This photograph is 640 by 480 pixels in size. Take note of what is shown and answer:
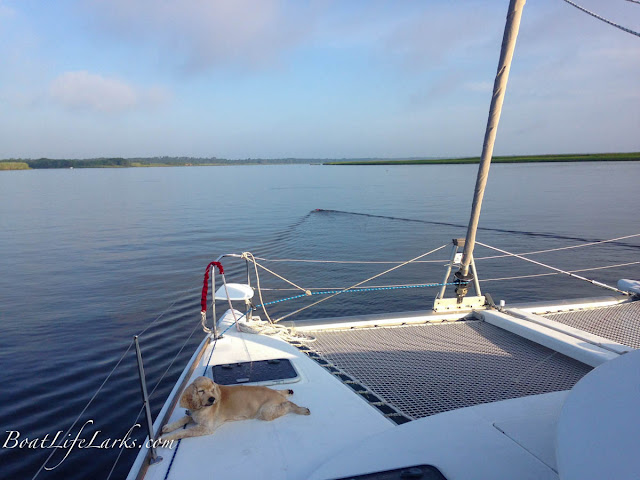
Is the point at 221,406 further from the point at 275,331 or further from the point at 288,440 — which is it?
the point at 275,331

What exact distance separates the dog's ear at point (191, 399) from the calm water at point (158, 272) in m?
2.97

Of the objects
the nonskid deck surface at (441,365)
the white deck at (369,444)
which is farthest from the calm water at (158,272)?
the nonskid deck surface at (441,365)

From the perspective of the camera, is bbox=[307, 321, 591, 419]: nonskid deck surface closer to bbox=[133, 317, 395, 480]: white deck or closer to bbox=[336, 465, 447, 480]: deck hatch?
bbox=[133, 317, 395, 480]: white deck

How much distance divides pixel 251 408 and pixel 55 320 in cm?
886

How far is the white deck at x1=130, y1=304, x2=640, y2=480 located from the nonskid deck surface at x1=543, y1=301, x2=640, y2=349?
310 cm

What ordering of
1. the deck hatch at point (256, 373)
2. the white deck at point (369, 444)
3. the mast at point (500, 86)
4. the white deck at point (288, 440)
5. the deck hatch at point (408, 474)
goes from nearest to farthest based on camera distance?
the deck hatch at point (408, 474), the white deck at point (369, 444), the white deck at point (288, 440), the deck hatch at point (256, 373), the mast at point (500, 86)

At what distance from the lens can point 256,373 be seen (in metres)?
4.28

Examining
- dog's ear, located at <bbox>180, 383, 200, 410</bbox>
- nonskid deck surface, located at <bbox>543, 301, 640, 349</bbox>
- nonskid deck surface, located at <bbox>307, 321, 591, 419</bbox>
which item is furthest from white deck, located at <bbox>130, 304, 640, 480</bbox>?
nonskid deck surface, located at <bbox>543, 301, 640, 349</bbox>

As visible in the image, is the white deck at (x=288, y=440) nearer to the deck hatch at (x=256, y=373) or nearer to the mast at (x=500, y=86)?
the deck hatch at (x=256, y=373)

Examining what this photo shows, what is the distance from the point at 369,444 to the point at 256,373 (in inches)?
67.6

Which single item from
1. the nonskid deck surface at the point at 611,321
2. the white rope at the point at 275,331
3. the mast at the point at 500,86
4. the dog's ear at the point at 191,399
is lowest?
the nonskid deck surface at the point at 611,321

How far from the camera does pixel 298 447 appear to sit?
125 inches

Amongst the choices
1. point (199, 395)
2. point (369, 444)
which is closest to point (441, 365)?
point (369, 444)

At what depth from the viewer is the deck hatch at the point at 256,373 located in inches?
161
